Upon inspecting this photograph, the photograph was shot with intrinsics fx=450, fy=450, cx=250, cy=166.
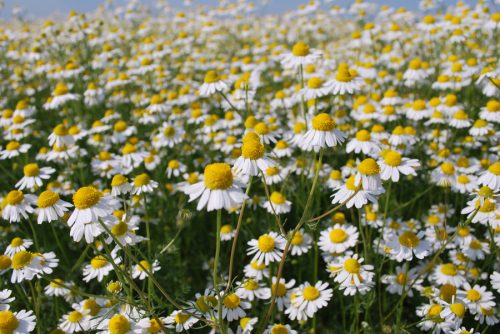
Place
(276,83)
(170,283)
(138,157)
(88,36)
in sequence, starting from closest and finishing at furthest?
(170,283) < (138,157) < (276,83) < (88,36)

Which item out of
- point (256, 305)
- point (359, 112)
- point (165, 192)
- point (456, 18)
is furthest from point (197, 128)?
point (456, 18)

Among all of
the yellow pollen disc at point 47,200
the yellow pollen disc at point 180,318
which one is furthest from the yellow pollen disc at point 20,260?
the yellow pollen disc at point 180,318

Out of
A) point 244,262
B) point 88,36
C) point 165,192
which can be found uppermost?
point 88,36

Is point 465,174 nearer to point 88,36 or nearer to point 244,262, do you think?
point 244,262

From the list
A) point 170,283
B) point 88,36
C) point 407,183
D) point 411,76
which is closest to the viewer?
point 170,283

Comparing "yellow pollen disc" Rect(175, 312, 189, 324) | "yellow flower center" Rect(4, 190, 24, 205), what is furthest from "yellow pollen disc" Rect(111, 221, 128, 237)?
"yellow flower center" Rect(4, 190, 24, 205)

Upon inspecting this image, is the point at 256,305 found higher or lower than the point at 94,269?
lower
